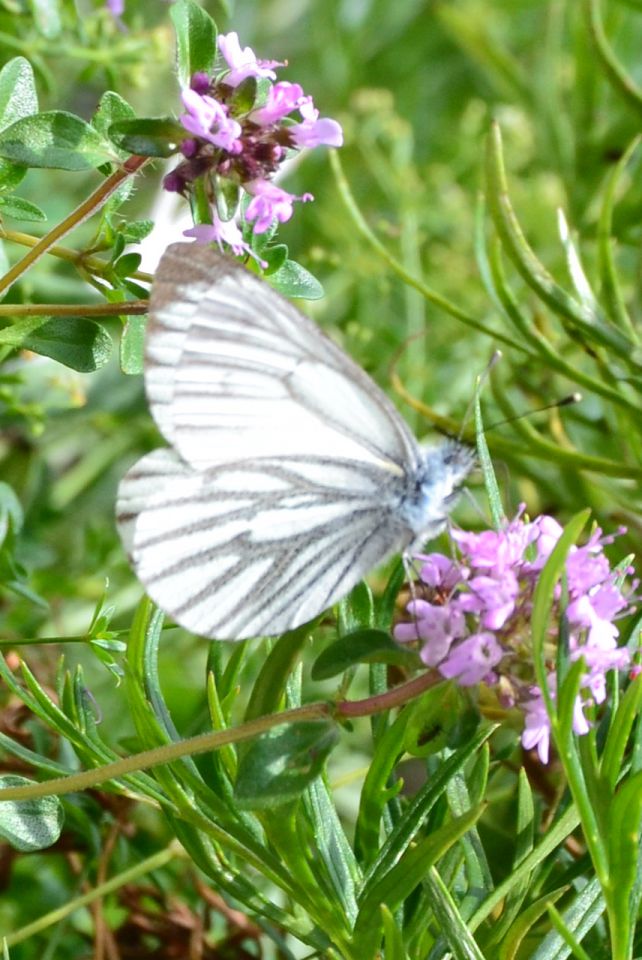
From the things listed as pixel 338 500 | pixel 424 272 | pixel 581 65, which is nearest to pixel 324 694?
pixel 338 500

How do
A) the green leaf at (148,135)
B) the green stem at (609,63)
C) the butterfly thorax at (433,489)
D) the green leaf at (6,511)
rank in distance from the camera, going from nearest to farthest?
1. the green leaf at (148,135)
2. the butterfly thorax at (433,489)
3. the green leaf at (6,511)
4. the green stem at (609,63)

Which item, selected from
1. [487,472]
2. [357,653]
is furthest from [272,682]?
[487,472]

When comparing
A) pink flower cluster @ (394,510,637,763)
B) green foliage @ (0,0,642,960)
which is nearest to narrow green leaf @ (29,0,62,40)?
green foliage @ (0,0,642,960)

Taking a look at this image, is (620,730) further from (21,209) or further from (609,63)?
(609,63)

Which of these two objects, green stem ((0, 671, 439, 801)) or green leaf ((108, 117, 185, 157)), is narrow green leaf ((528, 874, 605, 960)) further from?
green leaf ((108, 117, 185, 157))

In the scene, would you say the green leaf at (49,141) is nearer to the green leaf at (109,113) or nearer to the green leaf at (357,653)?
the green leaf at (109,113)

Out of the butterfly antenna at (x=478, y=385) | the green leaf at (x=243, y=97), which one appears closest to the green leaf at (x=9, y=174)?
the green leaf at (x=243, y=97)
